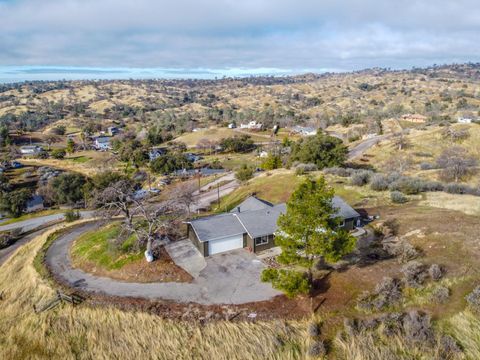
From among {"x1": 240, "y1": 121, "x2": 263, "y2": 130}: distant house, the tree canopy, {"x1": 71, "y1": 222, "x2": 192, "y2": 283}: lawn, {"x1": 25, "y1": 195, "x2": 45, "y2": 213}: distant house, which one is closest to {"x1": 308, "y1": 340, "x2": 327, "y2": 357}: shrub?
{"x1": 71, "y1": 222, "x2": 192, "y2": 283}: lawn

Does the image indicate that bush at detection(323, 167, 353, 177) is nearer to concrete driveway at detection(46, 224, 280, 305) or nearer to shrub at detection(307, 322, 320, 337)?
concrete driveway at detection(46, 224, 280, 305)

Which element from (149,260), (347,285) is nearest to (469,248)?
(347,285)

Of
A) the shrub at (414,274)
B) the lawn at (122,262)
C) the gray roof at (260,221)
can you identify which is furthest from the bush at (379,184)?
the lawn at (122,262)

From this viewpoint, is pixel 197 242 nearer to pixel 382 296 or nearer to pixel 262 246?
pixel 262 246

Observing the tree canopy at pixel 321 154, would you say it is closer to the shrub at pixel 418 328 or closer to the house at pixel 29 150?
the shrub at pixel 418 328

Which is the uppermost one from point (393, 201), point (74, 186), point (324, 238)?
point (324, 238)

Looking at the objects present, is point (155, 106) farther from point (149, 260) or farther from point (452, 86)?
point (149, 260)
